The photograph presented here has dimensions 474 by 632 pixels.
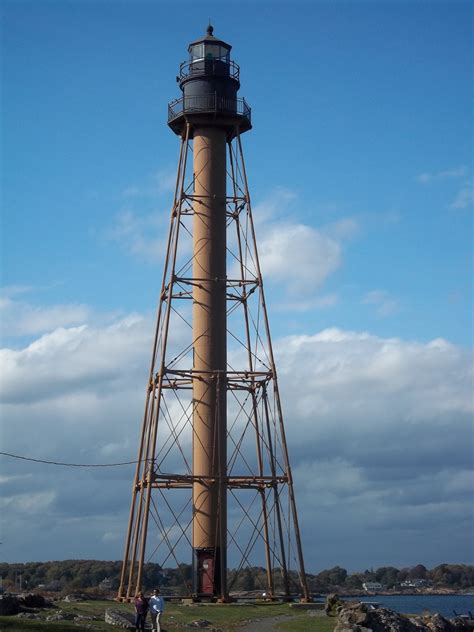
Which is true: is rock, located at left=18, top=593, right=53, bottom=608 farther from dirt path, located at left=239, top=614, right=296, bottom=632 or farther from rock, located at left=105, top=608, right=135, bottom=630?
dirt path, located at left=239, top=614, right=296, bottom=632

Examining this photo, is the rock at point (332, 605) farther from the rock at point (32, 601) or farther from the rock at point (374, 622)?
the rock at point (32, 601)

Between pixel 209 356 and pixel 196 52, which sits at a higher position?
pixel 196 52

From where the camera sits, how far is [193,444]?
53156mm

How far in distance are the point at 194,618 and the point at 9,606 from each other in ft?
24.9

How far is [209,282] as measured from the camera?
2130 inches

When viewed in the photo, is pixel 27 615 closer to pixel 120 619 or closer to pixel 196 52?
pixel 120 619

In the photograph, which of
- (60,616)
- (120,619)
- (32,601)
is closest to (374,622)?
(120,619)

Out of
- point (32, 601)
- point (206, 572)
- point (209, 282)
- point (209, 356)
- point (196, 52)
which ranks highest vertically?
point (196, 52)

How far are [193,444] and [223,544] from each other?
17.1 feet

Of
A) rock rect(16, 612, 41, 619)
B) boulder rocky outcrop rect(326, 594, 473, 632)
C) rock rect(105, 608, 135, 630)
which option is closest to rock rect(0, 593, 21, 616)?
rock rect(16, 612, 41, 619)

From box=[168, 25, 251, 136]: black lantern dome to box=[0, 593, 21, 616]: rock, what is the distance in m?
27.8

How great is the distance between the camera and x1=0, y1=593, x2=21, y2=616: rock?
37375 millimetres

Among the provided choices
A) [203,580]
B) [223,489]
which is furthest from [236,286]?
[203,580]

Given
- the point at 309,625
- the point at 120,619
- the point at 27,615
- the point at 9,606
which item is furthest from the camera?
the point at 309,625
